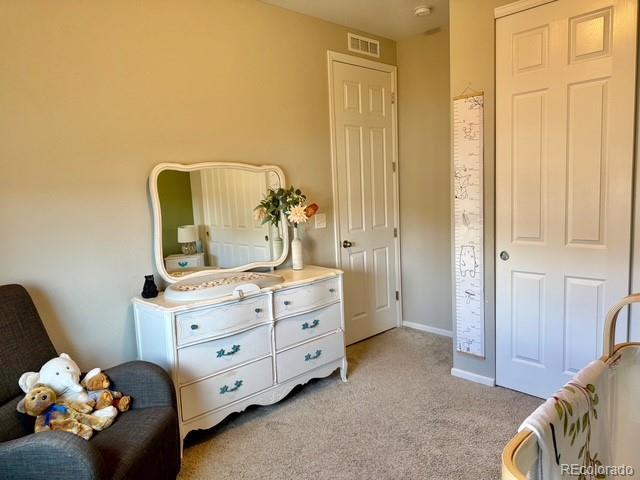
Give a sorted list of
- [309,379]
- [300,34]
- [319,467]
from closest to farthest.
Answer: [319,467] → [309,379] → [300,34]

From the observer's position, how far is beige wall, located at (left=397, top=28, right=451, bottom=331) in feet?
12.9

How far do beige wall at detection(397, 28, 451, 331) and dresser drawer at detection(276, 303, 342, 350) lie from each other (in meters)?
1.33

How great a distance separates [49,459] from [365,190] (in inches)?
119

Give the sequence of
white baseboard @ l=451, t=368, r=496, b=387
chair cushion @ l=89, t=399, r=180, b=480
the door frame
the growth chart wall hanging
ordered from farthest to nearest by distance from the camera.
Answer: the door frame, white baseboard @ l=451, t=368, r=496, b=387, the growth chart wall hanging, chair cushion @ l=89, t=399, r=180, b=480

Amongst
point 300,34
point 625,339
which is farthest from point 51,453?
point 300,34

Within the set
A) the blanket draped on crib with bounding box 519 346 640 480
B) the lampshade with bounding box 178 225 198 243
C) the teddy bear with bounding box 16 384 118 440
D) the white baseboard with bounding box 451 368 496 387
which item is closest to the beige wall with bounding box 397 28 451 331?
the white baseboard with bounding box 451 368 496 387

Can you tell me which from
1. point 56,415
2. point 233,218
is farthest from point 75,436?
point 233,218

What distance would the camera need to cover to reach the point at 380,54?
4020mm

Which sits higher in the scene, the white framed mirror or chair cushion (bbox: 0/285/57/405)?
the white framed mirror

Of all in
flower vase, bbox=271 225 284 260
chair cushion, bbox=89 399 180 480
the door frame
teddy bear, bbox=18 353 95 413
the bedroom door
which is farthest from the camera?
the bedroom door

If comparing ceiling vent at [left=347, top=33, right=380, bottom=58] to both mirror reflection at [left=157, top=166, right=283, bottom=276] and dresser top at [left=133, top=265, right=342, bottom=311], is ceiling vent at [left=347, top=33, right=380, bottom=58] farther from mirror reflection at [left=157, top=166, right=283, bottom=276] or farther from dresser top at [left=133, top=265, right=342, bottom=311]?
dresser top at [left=133, top=265, right=342, bottom=311]

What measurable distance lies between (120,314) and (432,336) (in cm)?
269

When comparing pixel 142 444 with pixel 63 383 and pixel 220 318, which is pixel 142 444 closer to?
pixel 63 383

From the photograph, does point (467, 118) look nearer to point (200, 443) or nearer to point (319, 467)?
point (319, 467)
